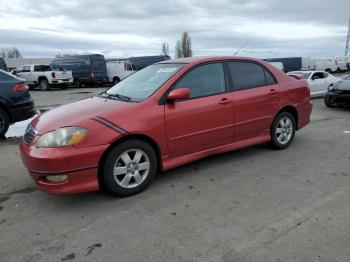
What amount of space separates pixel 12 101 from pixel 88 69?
18.8 metres

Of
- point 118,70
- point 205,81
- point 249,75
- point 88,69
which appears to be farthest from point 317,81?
point 88,69

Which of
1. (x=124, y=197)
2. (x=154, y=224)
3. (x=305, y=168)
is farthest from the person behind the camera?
(x=305, y=168)

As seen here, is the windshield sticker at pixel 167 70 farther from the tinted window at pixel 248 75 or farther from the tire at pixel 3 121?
the tire at pixel 3 121

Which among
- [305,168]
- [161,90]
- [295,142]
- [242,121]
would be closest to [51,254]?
[161,90]

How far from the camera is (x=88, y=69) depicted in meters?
25.5

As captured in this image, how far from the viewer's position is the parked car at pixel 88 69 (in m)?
25.4

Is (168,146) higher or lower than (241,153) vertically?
higher

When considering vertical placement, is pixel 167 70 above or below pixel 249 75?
above

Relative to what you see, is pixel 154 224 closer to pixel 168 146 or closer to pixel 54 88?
pixel 168 146

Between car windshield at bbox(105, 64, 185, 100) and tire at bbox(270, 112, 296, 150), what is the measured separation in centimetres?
192

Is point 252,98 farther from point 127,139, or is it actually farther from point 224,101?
point 127,139

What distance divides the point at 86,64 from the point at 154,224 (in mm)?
23533

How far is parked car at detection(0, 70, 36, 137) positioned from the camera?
725 cm

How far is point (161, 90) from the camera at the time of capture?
4.43 metres
